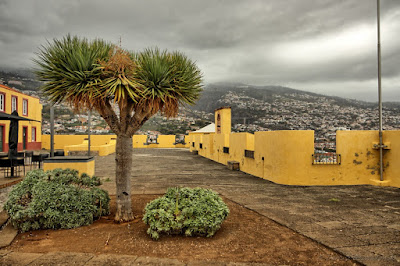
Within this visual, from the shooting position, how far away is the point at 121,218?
5125 mm

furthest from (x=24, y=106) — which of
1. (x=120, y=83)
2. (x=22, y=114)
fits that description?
(x=120, y=83)

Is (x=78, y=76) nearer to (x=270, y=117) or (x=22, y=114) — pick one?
(x=22, y=114)

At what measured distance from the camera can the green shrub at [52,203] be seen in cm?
459

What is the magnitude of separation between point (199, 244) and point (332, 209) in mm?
3742

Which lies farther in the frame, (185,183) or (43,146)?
(43,146)

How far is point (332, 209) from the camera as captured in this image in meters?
6.10

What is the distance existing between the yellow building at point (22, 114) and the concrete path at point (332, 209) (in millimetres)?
19837

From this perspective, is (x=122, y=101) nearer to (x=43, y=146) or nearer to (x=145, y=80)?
(x=145, y=80)

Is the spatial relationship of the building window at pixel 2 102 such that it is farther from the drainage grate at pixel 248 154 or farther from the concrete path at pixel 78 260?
the concrete path at pixel 78 260

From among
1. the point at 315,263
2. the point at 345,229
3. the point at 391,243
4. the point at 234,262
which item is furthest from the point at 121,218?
the point at 391,243

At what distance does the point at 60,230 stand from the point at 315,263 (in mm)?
4140

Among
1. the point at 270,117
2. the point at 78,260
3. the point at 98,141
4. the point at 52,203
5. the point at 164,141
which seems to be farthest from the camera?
the point at 270,117

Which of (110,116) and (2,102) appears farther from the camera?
(2,102)

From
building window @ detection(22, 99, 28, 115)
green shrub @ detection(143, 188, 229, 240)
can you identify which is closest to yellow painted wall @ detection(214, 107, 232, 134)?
green shrub @ detection(143, 188, 229, 240)
